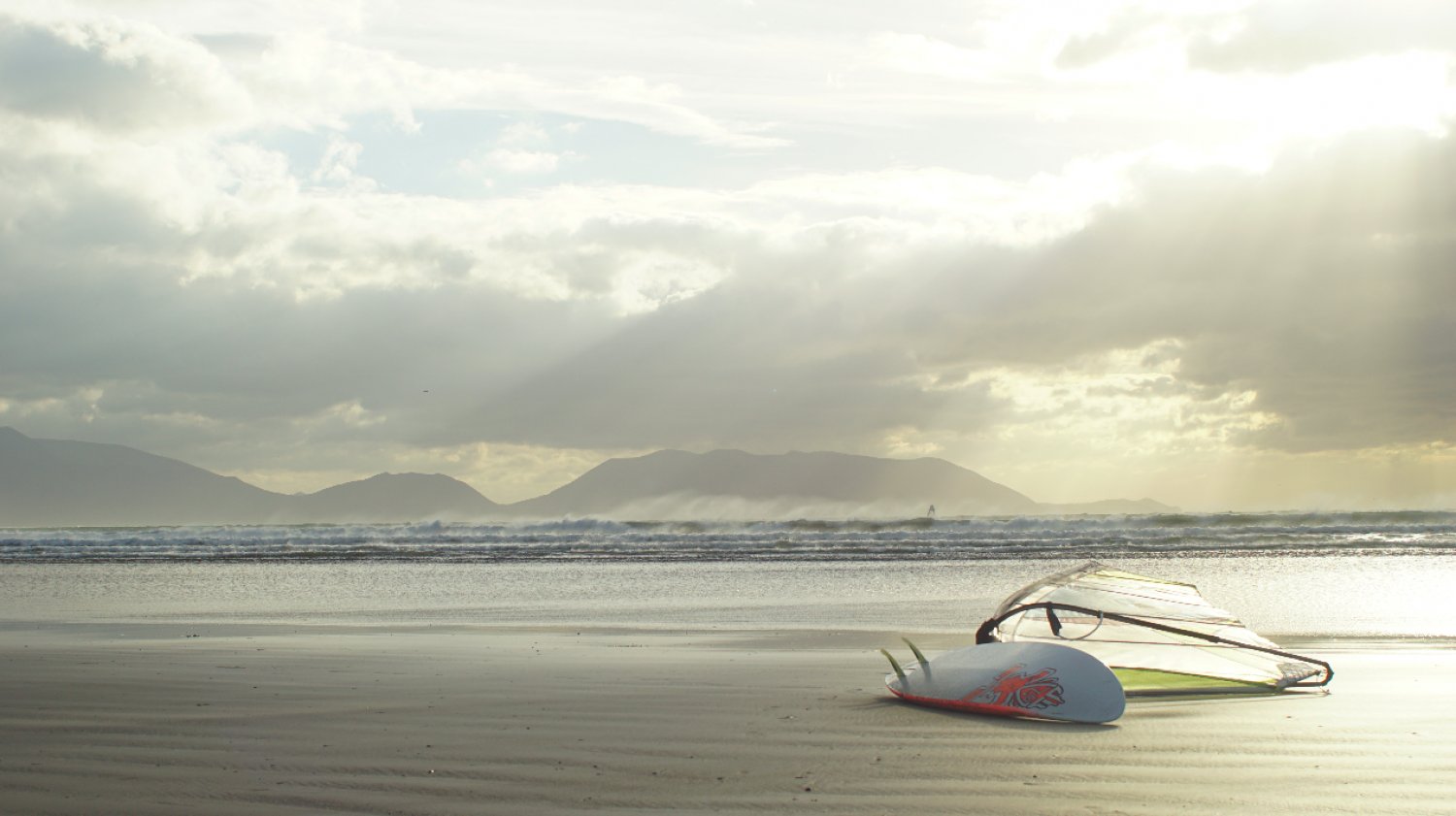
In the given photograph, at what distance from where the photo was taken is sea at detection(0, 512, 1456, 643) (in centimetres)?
1650

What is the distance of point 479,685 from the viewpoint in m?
9.62

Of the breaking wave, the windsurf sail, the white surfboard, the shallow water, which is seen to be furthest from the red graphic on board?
the breaking wave

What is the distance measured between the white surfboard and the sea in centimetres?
590

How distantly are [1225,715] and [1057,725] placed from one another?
1.35 metres

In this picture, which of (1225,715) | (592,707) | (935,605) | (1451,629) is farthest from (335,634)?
(1451,629)

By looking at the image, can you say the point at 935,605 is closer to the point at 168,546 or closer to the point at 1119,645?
the point at 1119,645

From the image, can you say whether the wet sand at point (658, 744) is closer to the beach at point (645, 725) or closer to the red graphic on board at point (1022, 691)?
the beach at point (645, 725)

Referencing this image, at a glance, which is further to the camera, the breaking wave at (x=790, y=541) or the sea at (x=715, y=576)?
the breaking wave at (x=790, y=541)

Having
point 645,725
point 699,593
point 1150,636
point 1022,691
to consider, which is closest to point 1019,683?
point 1022,691

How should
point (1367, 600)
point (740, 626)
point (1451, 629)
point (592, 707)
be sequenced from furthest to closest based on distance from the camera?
point (1367, 600)
point (740, 626)
point (1451, 629)
point (592, 707)

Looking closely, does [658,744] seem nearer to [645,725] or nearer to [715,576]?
[645,725]

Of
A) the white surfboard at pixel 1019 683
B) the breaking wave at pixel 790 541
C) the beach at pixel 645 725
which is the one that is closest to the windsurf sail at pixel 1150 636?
the beach at pixel 645 725

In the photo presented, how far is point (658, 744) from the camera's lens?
23.3 feet

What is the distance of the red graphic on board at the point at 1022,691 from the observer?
7.84m
